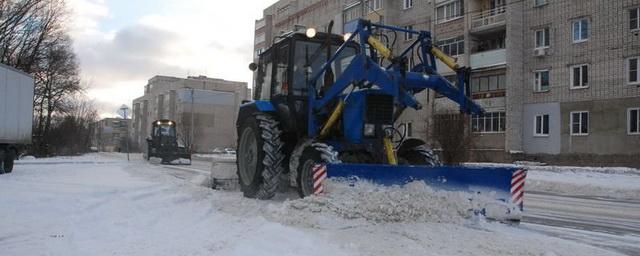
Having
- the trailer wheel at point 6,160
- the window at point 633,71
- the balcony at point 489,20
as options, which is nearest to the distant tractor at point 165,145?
the trailer wheel at point 6,160

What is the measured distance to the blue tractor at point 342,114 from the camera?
27.9 ft

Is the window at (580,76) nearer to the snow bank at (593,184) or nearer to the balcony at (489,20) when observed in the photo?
the balcony at (489,20)

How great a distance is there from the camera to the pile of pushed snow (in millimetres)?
7746

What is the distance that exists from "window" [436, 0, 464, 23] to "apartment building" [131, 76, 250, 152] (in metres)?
55.9

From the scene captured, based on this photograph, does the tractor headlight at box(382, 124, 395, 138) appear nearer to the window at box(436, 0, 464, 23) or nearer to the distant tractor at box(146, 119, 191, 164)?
the distant tractor at box(146, 119, 191, 164)

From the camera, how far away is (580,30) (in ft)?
105

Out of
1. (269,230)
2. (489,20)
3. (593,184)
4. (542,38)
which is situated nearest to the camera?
(269,230)

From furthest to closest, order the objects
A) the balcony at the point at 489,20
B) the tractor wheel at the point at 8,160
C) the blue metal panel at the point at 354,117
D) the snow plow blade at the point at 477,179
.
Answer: the balcony at the point at 489,20 → the tractor wheel at the point at 8,160 → the blue metal panel at the point at 354,117 → the snow plow blade at the point at 477,179

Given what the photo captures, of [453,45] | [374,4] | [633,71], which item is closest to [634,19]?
[633,71]

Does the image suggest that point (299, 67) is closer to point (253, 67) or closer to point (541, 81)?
point (253, 67)

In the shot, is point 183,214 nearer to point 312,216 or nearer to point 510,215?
point 312,216

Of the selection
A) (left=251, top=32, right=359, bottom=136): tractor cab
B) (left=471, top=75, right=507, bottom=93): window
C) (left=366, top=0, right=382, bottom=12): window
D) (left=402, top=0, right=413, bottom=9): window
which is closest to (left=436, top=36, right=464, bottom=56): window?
(left=471, top=75, right=507, bottom=93): window

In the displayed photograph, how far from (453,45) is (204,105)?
68.2 m

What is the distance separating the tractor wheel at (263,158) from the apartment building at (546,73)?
16.8 m
